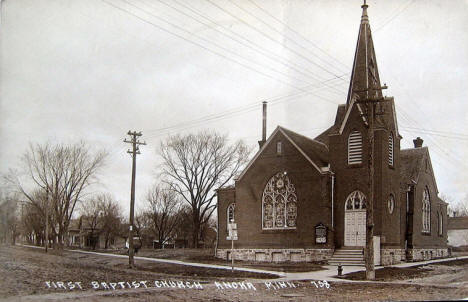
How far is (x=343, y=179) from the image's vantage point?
108ft

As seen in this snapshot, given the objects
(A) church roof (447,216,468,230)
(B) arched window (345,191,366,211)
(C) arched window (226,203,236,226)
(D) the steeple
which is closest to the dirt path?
(B) arched window (345,191,366,211)

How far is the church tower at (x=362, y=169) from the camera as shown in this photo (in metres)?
31.7

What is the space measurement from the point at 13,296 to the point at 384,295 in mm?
11168

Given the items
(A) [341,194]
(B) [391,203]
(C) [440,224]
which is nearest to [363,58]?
(A) [341,194]

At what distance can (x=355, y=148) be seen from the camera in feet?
108

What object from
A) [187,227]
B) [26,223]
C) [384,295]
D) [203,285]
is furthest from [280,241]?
[187,227]

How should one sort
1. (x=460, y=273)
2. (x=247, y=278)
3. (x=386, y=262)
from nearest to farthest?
(x=247, y=278) < (x=460, y=273) < (x=386, y=262)

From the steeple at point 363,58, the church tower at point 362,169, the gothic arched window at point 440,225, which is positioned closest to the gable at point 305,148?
the church tower at point 362,169

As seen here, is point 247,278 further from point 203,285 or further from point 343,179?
point 343,179

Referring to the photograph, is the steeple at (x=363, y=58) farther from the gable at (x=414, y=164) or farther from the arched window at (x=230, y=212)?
the arched window at (x=230, y=212)

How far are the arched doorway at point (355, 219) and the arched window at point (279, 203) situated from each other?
3.61m

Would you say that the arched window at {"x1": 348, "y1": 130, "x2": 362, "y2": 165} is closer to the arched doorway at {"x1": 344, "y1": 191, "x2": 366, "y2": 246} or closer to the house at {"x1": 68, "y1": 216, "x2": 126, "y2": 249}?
the arched doorway at {"x1": 344, "y1": 191, "x2": 366, "y2": 246}

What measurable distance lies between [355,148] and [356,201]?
10.7 ft

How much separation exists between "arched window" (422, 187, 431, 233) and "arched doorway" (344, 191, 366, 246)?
768 centimetres
